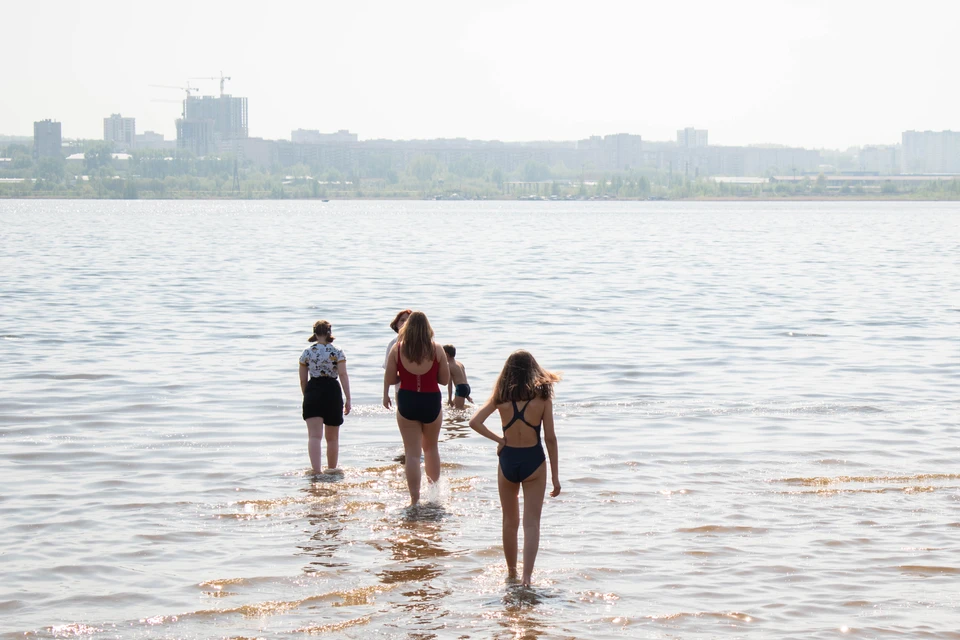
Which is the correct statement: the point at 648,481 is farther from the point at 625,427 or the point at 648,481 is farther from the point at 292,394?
the point at 292,394

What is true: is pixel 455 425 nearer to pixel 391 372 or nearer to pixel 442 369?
pixel 391 372

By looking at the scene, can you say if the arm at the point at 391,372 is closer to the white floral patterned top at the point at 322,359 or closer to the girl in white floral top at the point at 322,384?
the girl in white floral top at the point at 322,384

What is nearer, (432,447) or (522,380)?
(522,380)

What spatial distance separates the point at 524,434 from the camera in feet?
28.6

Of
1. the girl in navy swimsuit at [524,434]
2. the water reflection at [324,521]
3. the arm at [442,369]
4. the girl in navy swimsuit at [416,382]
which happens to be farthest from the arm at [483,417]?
the arm at [442,369]

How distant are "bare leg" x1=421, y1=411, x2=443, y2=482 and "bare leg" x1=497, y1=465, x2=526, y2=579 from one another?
2227 millimetres

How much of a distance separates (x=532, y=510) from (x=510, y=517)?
0.19 meters

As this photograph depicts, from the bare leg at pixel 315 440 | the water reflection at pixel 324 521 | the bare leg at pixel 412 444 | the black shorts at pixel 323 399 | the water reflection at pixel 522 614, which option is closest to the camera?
the water reflection at pixel 522 614

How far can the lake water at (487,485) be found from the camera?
8.77 metres

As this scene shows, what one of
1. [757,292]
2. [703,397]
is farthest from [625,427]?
[757,292]

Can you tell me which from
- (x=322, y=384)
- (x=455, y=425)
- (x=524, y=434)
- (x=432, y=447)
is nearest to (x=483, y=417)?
(x=524, y=434)

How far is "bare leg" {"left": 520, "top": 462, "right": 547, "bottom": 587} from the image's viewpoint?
8844mm

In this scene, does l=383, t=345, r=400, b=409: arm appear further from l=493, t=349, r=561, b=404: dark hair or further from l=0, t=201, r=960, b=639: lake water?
l=493, t=349, r=561, b=404: dark hair

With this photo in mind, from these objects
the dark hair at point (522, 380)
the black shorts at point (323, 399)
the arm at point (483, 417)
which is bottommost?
the black shorts at point (323, 399)
